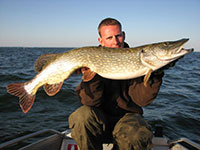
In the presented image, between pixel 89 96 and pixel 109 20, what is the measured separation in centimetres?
123

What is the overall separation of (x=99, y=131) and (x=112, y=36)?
1385 millimetres

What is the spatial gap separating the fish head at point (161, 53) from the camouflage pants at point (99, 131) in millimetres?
756

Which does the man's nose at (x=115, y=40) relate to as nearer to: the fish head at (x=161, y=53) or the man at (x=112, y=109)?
the man at (x=112, y=109)

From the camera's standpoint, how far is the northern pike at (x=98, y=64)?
7.40 ft

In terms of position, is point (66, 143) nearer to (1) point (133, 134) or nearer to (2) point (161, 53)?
(1) point (133, 134)

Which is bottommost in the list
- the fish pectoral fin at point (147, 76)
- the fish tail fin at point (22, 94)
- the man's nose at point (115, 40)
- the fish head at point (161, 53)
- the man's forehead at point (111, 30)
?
the fish tail fin at point (22, 94)

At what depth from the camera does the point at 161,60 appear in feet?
7.29

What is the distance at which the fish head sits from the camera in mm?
2154

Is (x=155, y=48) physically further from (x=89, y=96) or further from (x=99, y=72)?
(x=89, y=96)

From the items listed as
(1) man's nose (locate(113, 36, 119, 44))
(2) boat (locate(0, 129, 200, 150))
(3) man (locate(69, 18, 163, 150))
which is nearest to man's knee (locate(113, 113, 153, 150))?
(3) man (locate(69, 18, 163, 150))

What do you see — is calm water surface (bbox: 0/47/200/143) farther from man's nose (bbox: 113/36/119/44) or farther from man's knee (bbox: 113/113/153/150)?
man's nose (bbox: 113/36/119/44)

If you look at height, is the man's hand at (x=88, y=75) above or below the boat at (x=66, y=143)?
above

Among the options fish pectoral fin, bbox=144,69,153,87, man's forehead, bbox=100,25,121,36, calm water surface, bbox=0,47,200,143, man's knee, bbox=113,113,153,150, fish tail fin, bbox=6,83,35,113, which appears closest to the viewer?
man's knee, bbox=113,113,153,150

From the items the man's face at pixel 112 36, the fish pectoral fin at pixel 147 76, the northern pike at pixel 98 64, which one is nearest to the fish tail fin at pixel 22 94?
the northern pike at pixel 98 64
